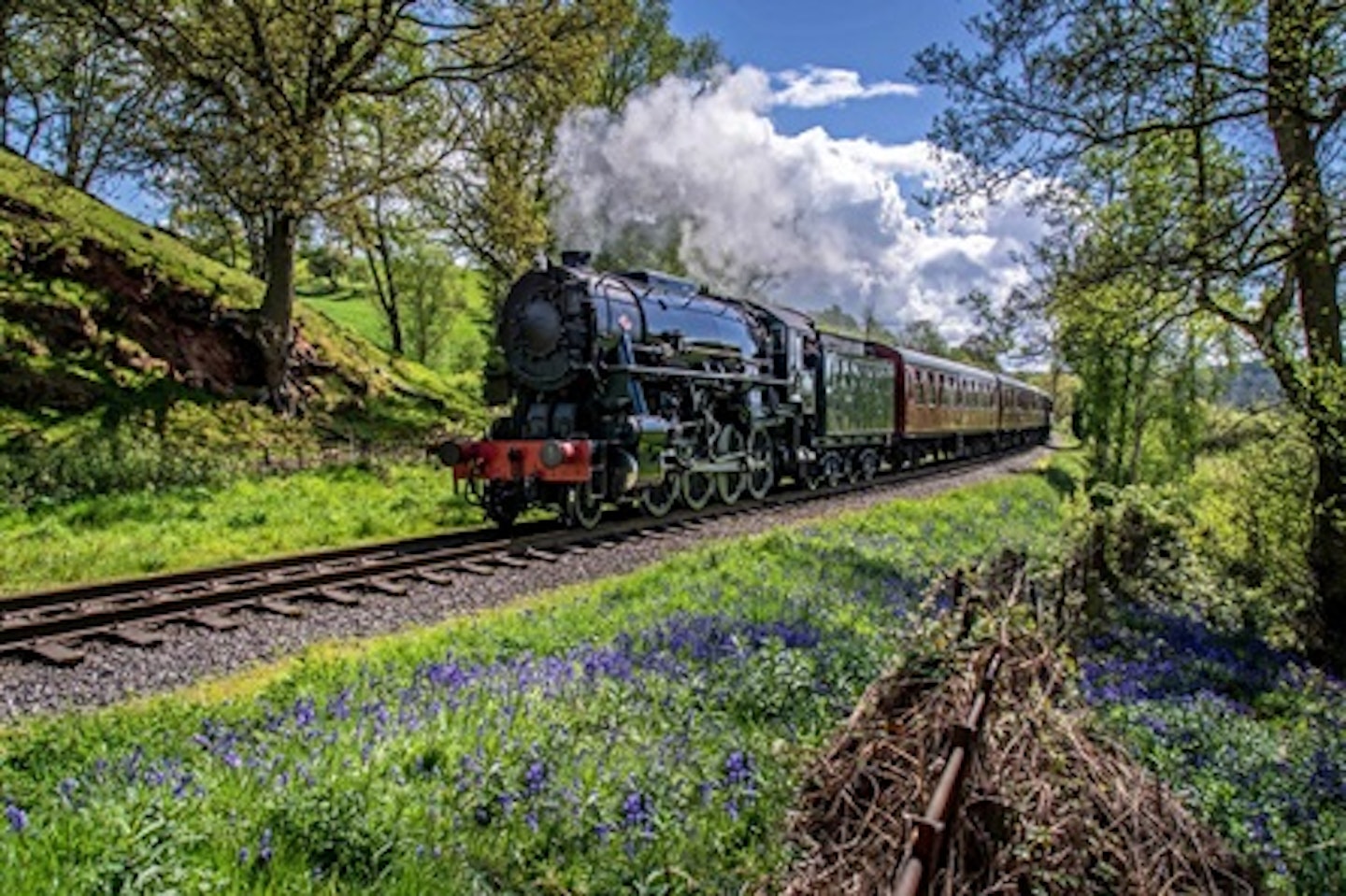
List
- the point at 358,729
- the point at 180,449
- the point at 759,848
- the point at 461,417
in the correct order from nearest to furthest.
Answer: the point at 759,848 < the point at 358,729 < the point at 180,449 < the point at 461,417

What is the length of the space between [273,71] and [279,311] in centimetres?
470

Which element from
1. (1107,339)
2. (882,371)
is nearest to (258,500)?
(1107,339)

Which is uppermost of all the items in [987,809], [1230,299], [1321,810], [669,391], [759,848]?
[1230,299]

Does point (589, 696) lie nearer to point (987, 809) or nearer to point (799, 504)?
point (987, 809)

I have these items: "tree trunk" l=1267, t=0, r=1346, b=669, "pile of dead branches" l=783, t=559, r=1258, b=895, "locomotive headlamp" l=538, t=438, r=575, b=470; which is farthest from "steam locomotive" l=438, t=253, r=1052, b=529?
"pile of dead branches" l=783, t=559, r=1258, b=895

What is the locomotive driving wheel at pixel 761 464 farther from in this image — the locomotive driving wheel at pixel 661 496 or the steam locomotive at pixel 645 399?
the locomotive driving wheel at pixel 661 496

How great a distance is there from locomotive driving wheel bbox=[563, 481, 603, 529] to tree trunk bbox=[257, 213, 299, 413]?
8.61 m

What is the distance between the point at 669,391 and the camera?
49.2 ft

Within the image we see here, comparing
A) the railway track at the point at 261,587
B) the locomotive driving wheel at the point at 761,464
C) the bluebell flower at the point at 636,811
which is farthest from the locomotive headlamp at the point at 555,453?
the bluebell flower at the point at 636,811

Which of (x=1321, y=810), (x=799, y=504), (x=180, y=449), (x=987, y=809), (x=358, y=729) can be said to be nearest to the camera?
(x=987, y=809)

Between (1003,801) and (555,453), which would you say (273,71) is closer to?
(555,453)

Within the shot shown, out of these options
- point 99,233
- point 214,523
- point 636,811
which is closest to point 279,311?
point 99,233

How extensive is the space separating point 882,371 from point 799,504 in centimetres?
829

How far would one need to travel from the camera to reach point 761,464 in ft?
58.3
